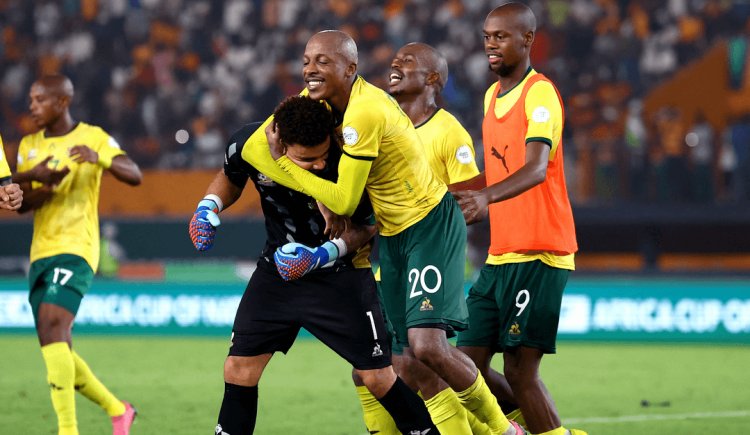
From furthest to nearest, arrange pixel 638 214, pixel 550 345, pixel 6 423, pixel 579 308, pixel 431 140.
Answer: pixel 638 214 < pixel 579 308 < pixel 6 423 < pixel 431 140 < pixel 550 345

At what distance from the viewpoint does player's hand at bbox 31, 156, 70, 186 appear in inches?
290

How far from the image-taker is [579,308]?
13.4 metres

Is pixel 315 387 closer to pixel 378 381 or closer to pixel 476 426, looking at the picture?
pixel 476 426

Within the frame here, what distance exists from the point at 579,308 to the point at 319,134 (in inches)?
332

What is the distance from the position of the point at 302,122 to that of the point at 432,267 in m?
1.02

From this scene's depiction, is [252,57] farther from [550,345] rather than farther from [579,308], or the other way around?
[550,345]

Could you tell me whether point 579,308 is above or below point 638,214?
below

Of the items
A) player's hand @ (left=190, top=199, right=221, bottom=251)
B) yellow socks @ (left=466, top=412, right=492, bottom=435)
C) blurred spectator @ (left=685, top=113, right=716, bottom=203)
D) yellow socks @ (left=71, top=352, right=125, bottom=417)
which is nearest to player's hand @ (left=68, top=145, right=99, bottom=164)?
yellow socks @ (left=71, top=352, right=125, bottom=417)

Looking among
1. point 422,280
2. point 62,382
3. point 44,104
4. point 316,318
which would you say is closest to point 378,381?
point 316,318

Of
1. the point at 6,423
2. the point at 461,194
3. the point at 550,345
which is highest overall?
the point at 461,194

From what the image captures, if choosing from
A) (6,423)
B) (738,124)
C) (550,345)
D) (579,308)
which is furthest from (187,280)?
(550,345)

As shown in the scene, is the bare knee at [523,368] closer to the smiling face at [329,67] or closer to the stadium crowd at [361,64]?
the smiling face at [329,67]

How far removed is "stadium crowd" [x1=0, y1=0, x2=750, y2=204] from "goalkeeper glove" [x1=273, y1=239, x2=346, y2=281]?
9051 mm

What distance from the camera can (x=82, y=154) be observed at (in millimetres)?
7473
